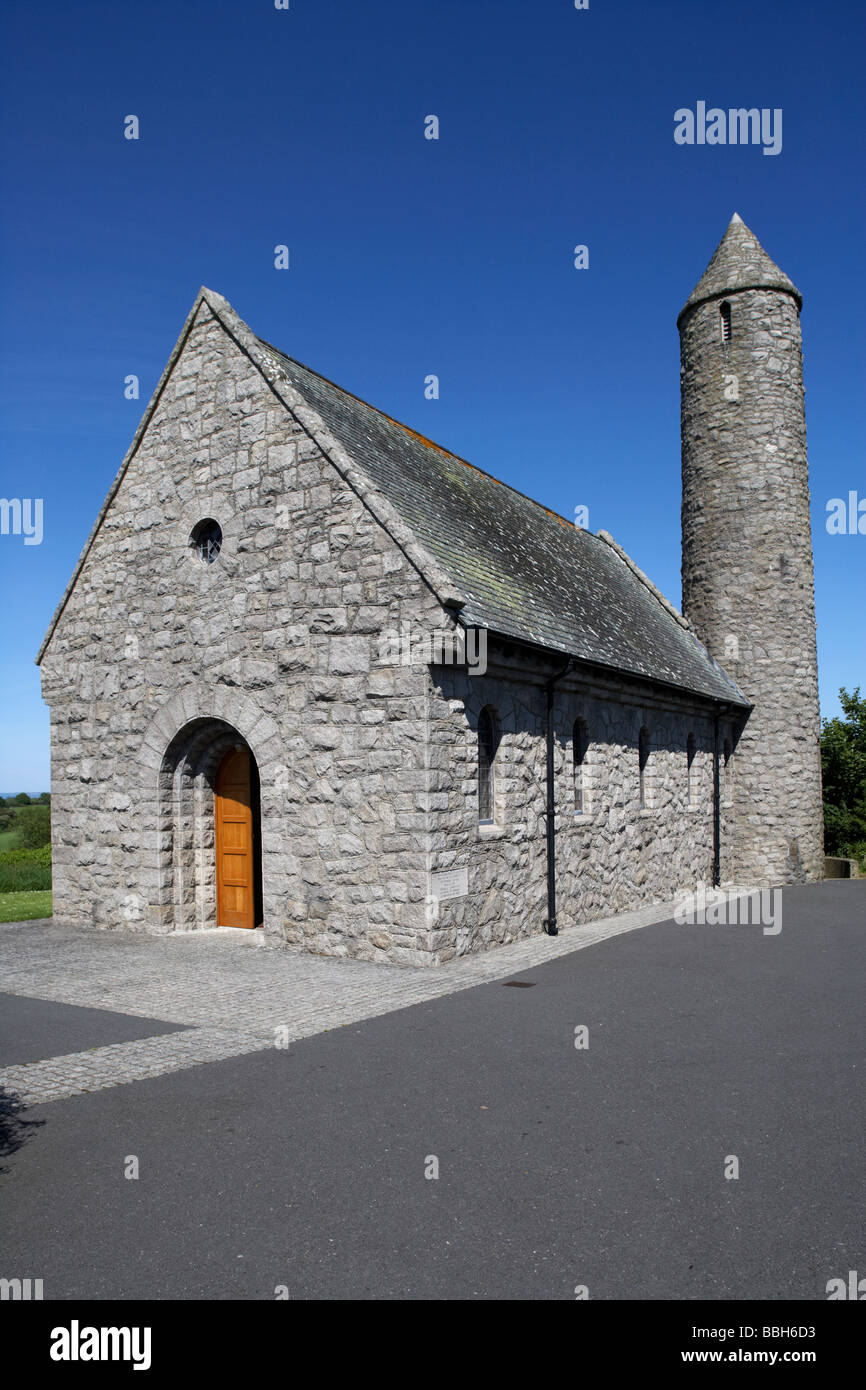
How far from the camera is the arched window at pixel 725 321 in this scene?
22.7 meters

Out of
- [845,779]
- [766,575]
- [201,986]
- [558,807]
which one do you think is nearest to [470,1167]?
[201,986]

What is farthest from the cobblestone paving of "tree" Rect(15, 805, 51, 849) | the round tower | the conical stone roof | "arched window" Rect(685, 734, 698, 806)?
"tree" Rect(15, 805, 51, 849)

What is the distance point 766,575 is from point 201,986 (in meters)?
16.8

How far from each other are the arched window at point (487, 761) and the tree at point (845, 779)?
693 inches

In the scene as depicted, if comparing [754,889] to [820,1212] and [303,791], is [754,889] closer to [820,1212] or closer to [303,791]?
[303,791]

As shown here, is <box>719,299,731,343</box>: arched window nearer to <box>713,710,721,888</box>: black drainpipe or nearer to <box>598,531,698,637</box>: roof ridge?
<box>598,531,698,637</box>: roof ridge

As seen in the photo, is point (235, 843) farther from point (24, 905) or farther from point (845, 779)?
point (845, 779)

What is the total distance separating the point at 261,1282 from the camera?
12.9 ft

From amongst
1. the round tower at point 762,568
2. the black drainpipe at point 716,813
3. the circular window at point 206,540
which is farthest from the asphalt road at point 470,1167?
the round tower at point 762,568

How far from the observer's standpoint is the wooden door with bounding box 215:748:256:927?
13672 millimetres

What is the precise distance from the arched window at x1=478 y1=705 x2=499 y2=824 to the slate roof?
44.9 inches

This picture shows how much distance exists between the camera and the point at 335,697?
37.9 feet
